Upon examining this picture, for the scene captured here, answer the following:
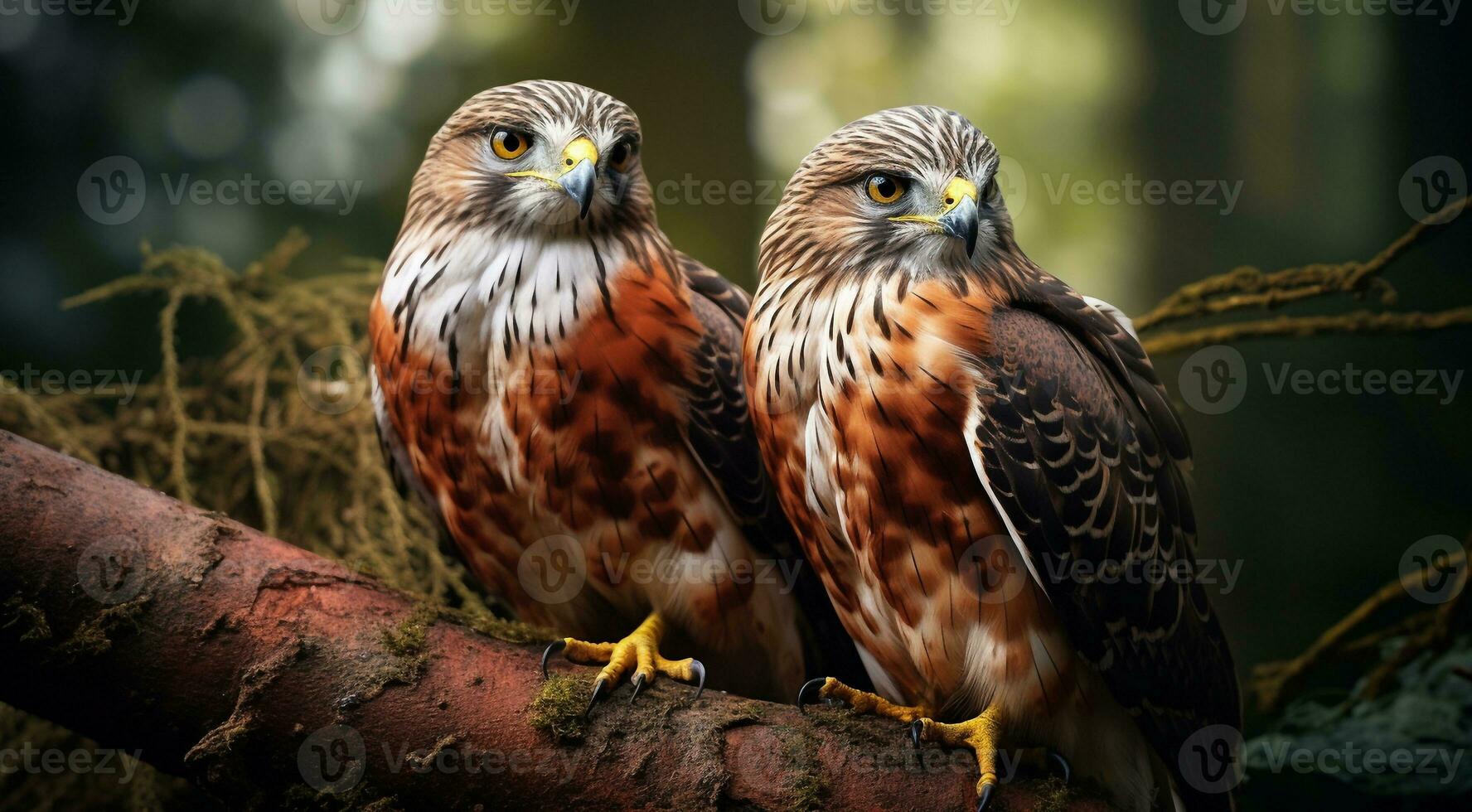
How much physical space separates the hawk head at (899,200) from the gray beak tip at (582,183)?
0.40 metres

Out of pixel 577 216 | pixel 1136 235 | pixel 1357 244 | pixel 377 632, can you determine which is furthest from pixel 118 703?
pixel 1357 244

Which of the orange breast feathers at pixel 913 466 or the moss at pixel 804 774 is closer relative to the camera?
the moss at pixel 804 774

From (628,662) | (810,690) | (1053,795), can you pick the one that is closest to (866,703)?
(810,690)

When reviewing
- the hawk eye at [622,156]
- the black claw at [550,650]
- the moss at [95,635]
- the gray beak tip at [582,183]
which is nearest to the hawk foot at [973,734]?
the black claw at [550,650]

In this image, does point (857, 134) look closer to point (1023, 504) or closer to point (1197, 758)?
point (1023, 504)

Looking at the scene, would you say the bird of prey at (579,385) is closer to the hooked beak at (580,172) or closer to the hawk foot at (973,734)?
the hooked beak at (580,172)

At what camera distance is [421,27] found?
10.3 feet

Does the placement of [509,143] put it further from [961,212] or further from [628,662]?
[628,662]

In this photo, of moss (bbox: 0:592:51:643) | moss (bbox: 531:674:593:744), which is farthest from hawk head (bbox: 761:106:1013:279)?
moss (bbox: 0:592:51:643)

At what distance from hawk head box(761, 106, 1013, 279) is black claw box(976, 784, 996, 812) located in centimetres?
92

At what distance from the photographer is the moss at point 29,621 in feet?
5.12

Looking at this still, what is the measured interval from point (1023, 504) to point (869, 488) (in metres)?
0.27

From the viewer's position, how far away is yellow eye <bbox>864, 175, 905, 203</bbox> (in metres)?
1.77

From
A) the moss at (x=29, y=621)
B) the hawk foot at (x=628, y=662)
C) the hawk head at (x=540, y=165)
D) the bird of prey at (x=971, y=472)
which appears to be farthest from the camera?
the hawk head at (x=540, y=165)
